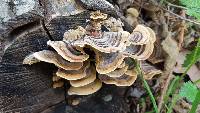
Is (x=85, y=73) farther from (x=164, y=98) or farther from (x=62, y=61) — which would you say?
(x=164, y=98)

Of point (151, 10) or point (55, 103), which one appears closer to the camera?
point (55, 103)

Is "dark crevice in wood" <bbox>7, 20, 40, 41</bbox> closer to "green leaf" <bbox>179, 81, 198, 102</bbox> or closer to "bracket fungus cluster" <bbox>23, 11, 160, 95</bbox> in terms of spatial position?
"bracket fungus cluster" <bbox>23, 11, 160, 95</bbox>

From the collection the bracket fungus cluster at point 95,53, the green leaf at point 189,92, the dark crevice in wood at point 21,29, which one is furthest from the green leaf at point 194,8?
the dark crevice in wood at point 21,29

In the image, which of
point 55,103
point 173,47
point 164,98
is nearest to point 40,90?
point 55,103

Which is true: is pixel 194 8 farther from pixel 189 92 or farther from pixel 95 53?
pixel 95 53

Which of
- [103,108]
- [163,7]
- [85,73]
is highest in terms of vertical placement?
[163,7]

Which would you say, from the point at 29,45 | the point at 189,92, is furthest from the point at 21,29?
the point at 189,92
